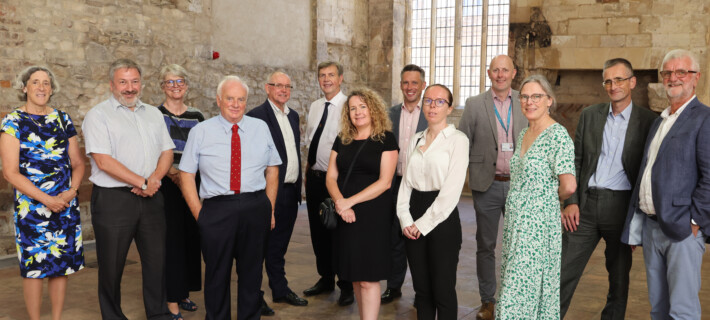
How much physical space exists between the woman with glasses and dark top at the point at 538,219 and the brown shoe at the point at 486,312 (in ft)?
3.38

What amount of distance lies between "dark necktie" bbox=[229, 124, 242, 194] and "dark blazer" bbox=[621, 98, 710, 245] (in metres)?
2.13

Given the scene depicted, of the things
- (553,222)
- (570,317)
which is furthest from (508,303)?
(570,317)

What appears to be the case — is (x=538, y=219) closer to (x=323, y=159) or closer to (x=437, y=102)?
(x=437, y=102)

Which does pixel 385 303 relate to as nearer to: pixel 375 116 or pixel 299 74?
pixel 375 116

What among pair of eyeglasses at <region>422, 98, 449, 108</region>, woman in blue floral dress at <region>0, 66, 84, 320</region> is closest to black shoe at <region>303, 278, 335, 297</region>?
woman in blue floral dress at <region>0, 66, 84, 320</region>

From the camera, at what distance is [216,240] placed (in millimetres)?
3342

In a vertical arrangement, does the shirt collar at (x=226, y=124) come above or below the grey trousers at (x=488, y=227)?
above

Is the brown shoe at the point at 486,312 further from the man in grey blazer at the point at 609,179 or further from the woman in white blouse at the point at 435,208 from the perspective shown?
the woman in white blouse at the point at 435,208

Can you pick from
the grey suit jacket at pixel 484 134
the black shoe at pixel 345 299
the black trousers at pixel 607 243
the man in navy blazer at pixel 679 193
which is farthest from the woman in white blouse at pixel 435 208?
the black shoe at pixel 345 299

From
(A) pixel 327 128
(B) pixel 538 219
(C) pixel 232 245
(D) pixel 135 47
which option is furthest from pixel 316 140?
(D) pixel 135 47

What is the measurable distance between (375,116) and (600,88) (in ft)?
22.4

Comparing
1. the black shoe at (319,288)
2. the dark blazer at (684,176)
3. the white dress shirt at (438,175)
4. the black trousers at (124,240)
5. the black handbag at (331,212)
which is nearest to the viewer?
the dark blazer at (684,176)

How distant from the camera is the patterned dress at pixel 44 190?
3439 mm

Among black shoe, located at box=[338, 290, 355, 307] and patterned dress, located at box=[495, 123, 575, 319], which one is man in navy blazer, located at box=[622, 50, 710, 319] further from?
black shoe, located at box=[338, 290, 355, 307]
